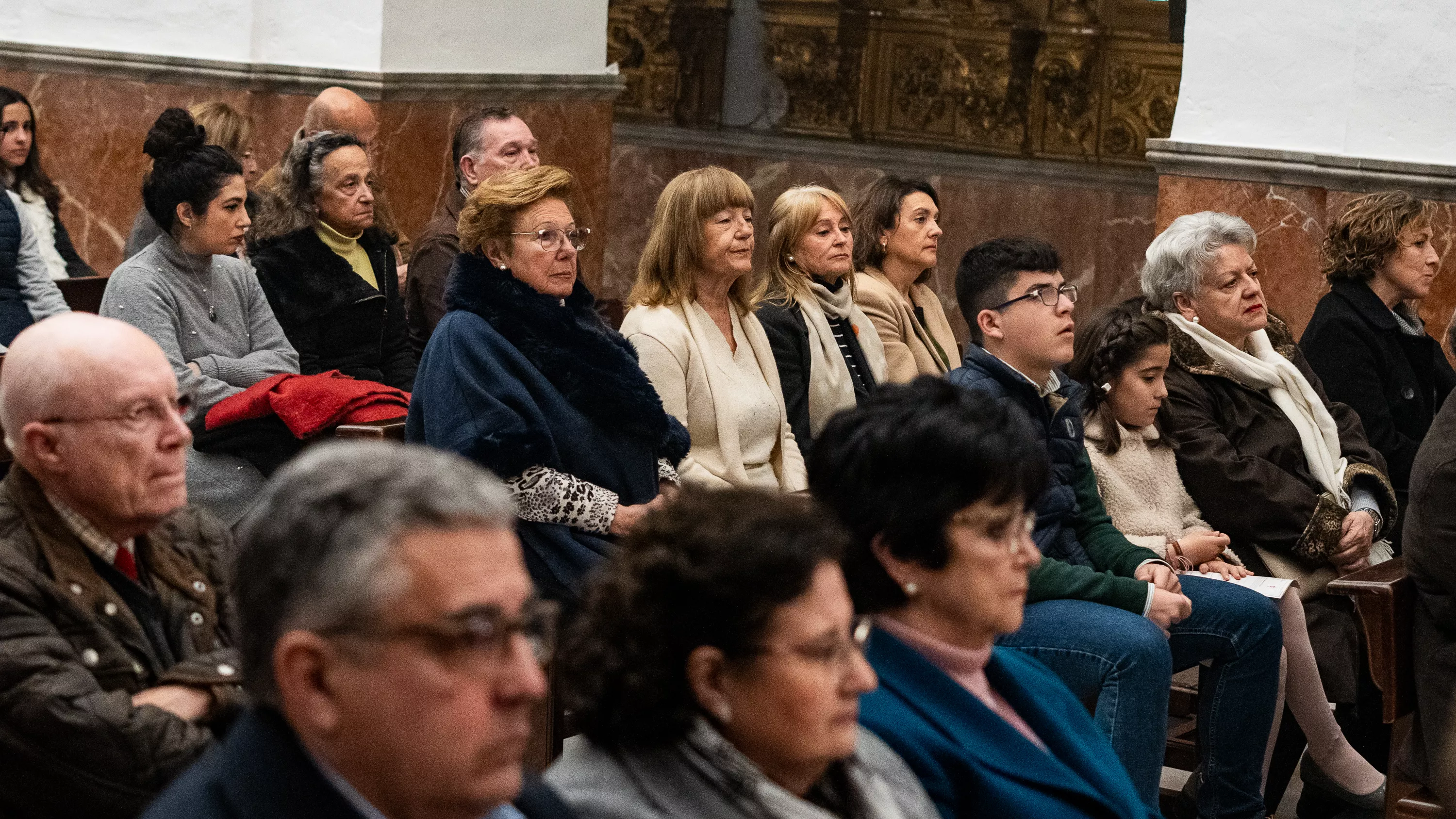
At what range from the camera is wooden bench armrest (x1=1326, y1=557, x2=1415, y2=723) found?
337cm

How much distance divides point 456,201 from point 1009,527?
326 cm

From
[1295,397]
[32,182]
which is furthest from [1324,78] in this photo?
[32,182]

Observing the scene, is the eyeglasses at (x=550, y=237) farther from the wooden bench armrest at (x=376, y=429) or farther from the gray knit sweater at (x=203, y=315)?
the gray knit sweater at (x=203, y=315)

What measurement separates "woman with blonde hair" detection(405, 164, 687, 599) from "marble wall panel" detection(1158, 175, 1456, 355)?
9.25ft

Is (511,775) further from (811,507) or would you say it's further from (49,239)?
(49,239)

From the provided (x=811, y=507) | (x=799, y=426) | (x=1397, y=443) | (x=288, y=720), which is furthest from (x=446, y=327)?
Answer: (x=1397, y=443)

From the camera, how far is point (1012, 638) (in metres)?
3.59

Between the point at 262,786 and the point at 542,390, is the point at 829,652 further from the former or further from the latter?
the point at 542,390

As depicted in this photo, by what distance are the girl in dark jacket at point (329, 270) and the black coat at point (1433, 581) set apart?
2837 mm

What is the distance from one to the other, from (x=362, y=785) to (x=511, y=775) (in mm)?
128

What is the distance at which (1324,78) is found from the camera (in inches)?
233

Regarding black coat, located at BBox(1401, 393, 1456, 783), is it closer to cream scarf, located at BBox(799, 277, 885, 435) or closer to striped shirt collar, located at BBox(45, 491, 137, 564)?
cream scarf, located at BBox(799, 277, 885, 435)

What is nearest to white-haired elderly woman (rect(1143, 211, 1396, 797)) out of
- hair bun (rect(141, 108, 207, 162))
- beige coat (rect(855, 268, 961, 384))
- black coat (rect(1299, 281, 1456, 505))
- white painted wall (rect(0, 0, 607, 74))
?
black coat (rect(1299, 281, 1456, 505))

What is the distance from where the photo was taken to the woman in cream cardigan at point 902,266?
537 centimetres
